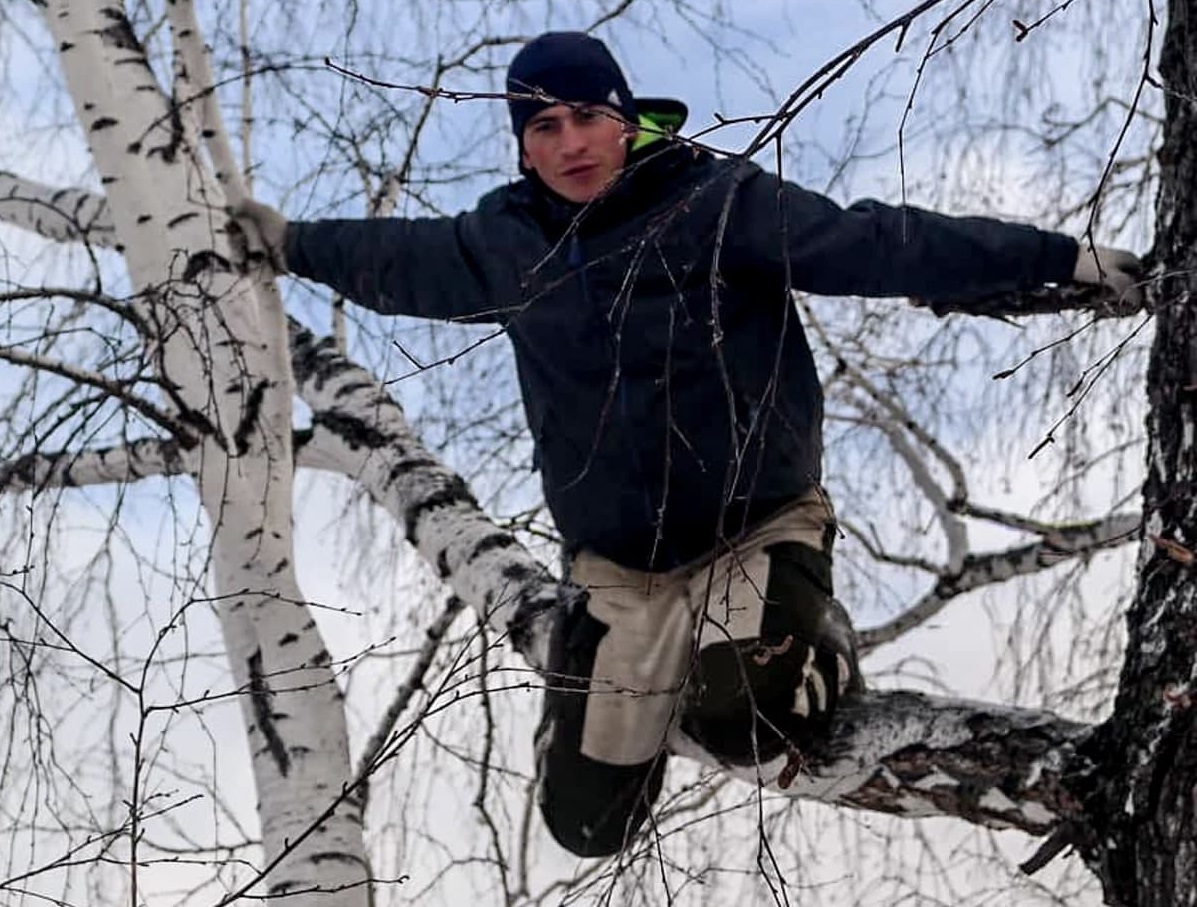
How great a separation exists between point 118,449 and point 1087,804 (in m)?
2.42

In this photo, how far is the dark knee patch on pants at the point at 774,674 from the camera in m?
2.61

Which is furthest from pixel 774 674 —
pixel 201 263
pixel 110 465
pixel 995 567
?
pixel 110 465

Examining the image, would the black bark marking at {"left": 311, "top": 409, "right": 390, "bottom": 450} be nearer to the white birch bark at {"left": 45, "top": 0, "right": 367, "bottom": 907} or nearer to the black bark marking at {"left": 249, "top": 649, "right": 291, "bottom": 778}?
the white birch bark at {"left": 45, "top": 0, "right": 367, "bottom": 907}

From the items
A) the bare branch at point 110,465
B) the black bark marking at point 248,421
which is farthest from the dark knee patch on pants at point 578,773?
the bare branch at point 110,465

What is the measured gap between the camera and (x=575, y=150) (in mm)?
2945

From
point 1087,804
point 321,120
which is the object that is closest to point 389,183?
point 321,120

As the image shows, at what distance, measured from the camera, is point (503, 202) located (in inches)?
124

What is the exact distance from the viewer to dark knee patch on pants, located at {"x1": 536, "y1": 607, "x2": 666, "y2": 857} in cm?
285

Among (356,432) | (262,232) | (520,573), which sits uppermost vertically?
(262,232)

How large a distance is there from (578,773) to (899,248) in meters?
1.04

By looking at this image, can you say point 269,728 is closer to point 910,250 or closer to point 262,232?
point 262,232

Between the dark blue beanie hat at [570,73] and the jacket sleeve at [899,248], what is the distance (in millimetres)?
413

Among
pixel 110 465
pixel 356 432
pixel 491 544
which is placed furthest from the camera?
pixel 110 465

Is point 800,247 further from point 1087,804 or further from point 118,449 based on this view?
point 118,449
